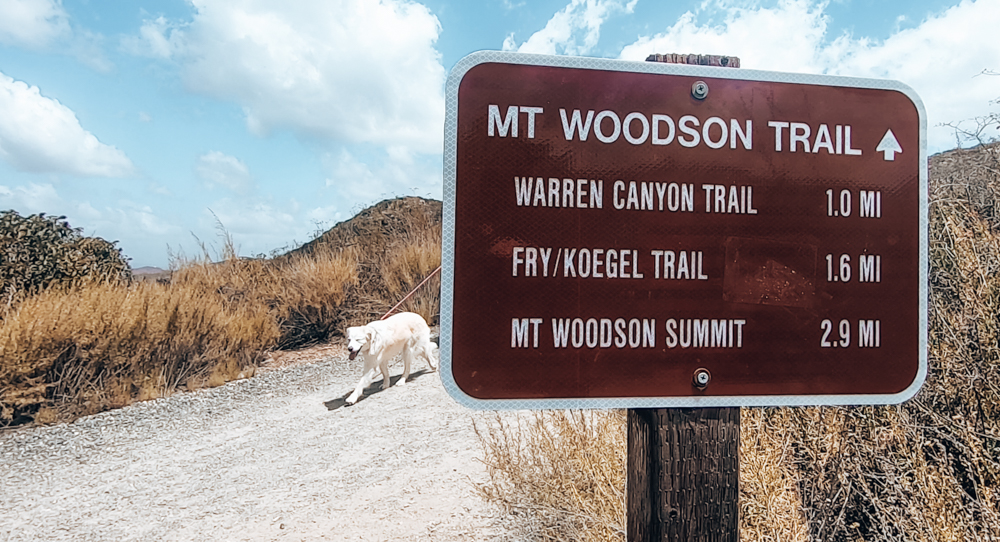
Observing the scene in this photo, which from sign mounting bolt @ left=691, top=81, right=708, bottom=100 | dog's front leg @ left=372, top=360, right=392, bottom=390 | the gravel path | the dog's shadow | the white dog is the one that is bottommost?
the gravel path

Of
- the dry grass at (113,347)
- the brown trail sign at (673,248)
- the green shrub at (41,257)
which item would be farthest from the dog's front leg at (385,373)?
the brown trail sign at (673,248)

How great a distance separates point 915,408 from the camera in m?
2.84

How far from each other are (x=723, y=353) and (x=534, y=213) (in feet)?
1.95

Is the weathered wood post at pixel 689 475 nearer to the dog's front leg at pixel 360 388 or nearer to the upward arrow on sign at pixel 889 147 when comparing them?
the upward arrow on sign at pixel 889 147

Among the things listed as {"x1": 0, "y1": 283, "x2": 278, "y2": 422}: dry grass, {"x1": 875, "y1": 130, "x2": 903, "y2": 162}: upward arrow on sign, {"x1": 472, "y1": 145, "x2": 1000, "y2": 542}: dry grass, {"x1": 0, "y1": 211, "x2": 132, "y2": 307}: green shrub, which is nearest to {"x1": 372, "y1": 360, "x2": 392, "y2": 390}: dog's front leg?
{"x1": 0, "y1": 283, "x2": 278, "y2": 422}: dry grass

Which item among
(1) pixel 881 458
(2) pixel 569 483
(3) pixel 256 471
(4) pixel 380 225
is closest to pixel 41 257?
(3) pixel 256 471

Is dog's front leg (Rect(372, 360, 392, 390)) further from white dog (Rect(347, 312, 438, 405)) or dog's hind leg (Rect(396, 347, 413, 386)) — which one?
dog's hind leg (Rect(396, 347, 413, 386))

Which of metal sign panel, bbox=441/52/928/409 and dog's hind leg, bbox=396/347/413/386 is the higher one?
metal sign panel, bbox=441/52/928/409

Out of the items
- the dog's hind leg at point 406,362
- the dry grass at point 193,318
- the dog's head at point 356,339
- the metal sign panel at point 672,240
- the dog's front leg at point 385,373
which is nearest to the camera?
the metal sign panel at point 672,240

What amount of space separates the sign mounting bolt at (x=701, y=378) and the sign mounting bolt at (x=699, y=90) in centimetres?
70

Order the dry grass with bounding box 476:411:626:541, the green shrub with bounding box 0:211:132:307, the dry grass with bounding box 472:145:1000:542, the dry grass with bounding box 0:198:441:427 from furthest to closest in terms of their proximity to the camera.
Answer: the green shrub with bounding box 0:211:132:307 < the dry grass with bounding box 0:198:441:427 < the dry grass with bounding box 476:411:626:541 < the dry grass with bounding box 472:145:1000:542

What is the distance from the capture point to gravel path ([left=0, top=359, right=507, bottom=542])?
360cm

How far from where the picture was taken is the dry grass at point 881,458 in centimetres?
251

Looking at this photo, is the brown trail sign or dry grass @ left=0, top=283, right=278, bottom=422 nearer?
the brown trail sign
